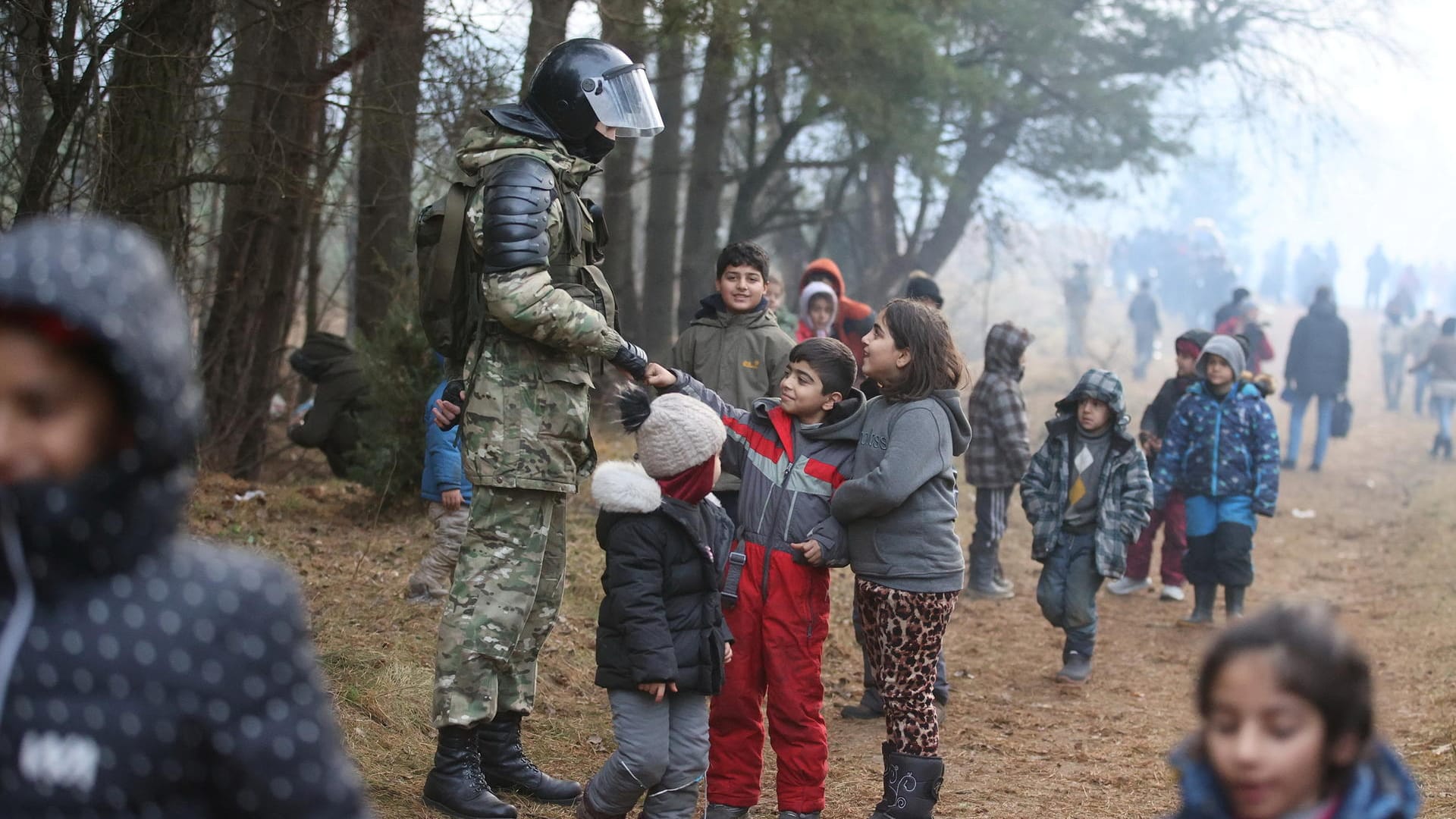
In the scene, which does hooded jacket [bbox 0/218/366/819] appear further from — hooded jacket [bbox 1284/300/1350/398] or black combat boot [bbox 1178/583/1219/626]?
hooded jacket [bbox 1284/300/1350/398]

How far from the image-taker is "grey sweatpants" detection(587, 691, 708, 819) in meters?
4.34

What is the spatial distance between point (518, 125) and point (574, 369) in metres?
0.87

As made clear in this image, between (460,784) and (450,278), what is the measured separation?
1.74 meters

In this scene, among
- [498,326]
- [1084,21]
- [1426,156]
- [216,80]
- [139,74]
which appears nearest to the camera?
[498,326]

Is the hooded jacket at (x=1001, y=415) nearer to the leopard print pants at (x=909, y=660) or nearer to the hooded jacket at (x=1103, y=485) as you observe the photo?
the hooded jacket at (x=1103, y=485)

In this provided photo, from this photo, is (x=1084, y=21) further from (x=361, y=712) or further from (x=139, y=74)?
(x=361, y=712)

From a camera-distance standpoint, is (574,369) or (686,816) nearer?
(686,816)

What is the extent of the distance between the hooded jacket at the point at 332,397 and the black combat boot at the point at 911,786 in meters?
5.92

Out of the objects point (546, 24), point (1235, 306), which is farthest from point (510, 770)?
point (1235, 306)

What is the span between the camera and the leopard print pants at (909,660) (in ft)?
16.9

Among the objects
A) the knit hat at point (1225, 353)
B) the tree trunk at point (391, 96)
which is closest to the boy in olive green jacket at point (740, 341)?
the tree trunk at point (391, 96)

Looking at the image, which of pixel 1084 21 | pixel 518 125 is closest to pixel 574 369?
pixel 518 125

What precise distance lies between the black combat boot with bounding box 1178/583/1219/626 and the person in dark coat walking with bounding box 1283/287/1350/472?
9.52m

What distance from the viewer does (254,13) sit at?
739cm
